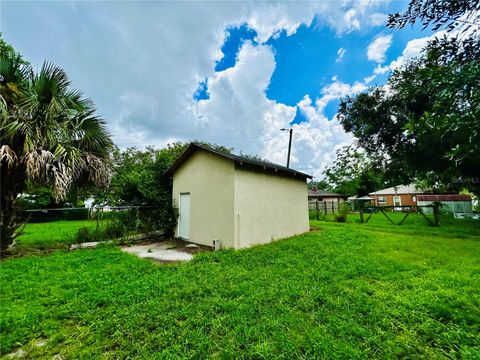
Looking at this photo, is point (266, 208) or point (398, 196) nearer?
point (266, 208)

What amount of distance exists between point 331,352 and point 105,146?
25.5 feet

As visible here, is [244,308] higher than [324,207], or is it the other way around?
[324,207]

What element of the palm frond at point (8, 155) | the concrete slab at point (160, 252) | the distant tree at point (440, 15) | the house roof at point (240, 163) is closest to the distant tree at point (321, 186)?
the house roof at point (240, 163)

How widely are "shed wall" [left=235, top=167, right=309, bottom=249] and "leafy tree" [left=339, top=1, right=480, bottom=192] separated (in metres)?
4.63

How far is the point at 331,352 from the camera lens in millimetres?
2182

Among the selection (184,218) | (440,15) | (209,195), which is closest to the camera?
(440,15)

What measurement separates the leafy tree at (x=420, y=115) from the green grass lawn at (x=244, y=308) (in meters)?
2.29

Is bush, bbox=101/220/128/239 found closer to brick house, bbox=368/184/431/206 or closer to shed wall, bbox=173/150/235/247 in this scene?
shed wall, bbox=173/150/235/247

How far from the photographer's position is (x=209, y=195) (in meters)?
7.52

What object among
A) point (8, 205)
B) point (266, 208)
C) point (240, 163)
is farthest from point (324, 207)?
point (8, 205)

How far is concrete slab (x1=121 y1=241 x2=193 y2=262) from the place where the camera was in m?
5.95

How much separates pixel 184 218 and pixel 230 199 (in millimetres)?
2898

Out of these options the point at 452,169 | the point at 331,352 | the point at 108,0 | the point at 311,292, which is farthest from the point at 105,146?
the point at 452,169

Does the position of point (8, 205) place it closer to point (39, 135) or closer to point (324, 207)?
point (39, 135)
